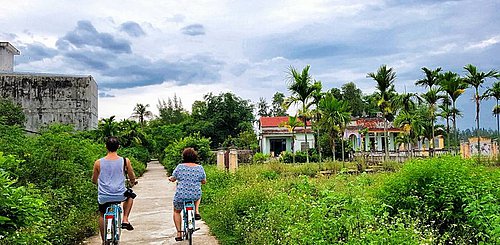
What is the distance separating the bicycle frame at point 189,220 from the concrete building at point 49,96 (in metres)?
38.2

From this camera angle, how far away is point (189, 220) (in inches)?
316

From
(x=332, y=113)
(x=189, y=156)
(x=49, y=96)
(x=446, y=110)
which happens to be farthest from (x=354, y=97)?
(x=189, y=156)

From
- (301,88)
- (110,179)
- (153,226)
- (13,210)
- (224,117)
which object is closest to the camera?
(13,210)

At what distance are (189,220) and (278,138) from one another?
46580 millimetres

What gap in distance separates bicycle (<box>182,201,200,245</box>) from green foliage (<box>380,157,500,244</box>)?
9.37 feet

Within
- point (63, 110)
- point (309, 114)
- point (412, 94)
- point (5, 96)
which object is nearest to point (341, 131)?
point (309, 114)

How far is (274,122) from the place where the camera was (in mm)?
55406

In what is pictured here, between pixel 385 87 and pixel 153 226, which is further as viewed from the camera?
pixel 385 87

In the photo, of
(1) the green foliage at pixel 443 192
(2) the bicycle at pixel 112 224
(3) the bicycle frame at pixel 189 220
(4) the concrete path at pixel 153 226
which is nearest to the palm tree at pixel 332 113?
(4) the concrete path at pixel 153 226

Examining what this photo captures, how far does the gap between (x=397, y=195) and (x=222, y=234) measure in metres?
3.21

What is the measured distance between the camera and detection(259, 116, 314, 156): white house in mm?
53562

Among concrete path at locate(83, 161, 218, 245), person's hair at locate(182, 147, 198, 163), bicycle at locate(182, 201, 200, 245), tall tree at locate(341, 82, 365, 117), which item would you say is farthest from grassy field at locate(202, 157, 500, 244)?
tall tree at locate(341, 82, 365, 117)

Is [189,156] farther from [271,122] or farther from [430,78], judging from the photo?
[271,122]

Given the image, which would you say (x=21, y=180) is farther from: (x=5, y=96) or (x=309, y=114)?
(x=5, y=96)
